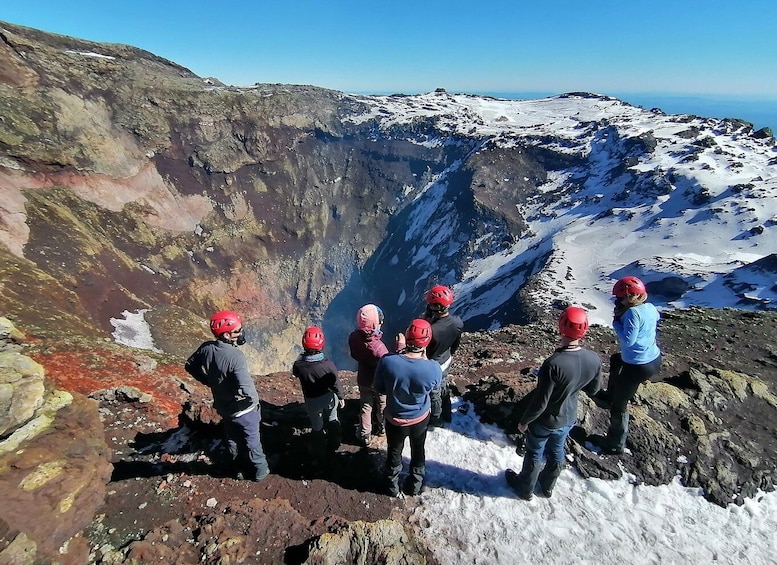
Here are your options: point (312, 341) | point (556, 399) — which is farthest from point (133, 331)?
point (556, 399)

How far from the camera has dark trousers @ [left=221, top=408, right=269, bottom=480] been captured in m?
6.35

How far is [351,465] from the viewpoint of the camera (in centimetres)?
727

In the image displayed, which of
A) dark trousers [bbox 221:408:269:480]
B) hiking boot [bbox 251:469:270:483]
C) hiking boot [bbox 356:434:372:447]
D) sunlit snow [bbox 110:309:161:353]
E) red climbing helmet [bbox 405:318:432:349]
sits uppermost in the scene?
red climbing helmet [bbox 405:318:432:349]

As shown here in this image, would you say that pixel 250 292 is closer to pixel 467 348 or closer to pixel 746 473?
pixel 467 348

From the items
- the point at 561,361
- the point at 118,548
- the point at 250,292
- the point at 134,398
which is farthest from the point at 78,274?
the point at 561,361

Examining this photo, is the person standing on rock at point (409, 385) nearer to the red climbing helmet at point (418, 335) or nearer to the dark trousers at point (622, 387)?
the red climbing helmet at point (418, 335)

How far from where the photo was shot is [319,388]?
275 inches

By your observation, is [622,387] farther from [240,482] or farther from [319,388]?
[240,482]

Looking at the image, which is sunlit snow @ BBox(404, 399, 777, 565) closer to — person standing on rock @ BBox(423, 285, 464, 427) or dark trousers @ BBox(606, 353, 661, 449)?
dark trousers @ BBox(606, 353, 661, 449)

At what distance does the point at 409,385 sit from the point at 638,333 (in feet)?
12.6

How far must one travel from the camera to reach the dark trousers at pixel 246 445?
6348mm

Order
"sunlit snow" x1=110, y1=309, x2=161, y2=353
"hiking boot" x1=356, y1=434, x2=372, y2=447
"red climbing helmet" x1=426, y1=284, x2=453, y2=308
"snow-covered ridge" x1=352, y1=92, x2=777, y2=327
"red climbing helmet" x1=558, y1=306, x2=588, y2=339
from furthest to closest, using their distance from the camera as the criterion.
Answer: "snow-covered ridge" x1=352, y1=92, x2=777, y2=327 < "sunlit snow" x1=110, y1=309, x2=161, y2=353 < "hiking boot" x1=356, y1=434, x2=372, y2=447 < "red climbing helmet" x1=426, y1=284, x2=453, y2=308 < "red climbing helmet" x1=558, y1=306, x2=588, y2=339

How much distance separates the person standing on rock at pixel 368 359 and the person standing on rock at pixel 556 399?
2.38 m

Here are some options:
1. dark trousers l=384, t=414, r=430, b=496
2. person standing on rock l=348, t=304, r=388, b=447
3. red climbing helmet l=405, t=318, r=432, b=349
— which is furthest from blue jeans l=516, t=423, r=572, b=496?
person standing on rock l=348, t=304, r=388, b=447
